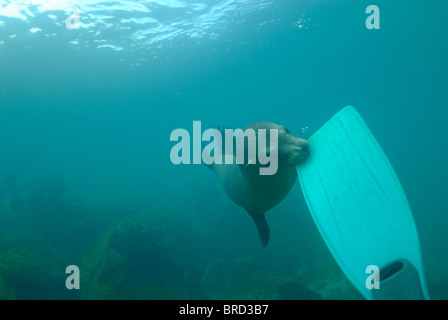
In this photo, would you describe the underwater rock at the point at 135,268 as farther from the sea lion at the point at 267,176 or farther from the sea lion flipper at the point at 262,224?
the sea lion at the point at 267,176

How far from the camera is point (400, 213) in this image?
7.66 ft

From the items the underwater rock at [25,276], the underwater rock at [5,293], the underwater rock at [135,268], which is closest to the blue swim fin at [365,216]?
the underwater rock at [135,268]

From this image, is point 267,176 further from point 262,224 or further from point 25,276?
point 25,276

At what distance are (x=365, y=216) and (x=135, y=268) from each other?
20.8 feet

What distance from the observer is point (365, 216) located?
7.80ft

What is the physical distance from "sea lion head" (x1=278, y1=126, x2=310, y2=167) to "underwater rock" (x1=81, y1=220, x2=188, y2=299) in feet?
17.5

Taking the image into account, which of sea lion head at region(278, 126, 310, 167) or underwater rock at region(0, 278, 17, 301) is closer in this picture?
sea lion head at region(278, 126, 310, 167)

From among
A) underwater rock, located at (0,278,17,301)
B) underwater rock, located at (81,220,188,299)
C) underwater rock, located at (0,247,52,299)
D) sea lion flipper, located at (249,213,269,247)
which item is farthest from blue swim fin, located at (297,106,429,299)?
underwater rock, located at (0,247,52,299)

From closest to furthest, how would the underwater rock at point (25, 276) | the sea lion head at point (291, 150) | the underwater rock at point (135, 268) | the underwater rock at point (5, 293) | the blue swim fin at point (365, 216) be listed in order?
the blue swim fin at point (365, 216) → the sea lion head at point (291, 150) → the underwater rock at point (5, 293) → the underwater rock at point (135, 268) → the underwater rock at point (25, 276)


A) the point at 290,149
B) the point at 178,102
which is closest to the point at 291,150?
the point at 290,149

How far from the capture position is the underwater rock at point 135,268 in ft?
21.1

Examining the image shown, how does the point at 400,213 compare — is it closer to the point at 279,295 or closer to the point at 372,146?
the point at 372,146

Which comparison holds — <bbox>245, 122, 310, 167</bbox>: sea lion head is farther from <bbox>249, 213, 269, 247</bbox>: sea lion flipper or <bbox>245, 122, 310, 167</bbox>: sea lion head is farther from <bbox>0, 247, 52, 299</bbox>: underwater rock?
<bbox>0, 247, 52, 299</bbox>: underwater rock

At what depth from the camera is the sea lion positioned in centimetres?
274
